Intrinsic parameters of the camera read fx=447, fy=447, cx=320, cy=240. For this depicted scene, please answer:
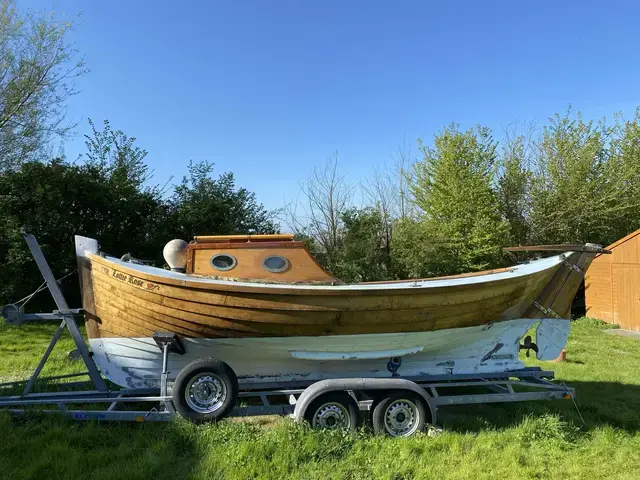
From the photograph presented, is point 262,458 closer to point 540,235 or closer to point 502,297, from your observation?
point 502,297

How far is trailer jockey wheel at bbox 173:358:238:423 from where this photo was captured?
4.22m

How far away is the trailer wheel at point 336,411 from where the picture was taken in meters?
4.30

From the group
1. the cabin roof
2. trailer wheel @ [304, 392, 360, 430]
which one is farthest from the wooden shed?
trailer wheel @ [304, 392, 360, 430]

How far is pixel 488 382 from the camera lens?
5.07 metres

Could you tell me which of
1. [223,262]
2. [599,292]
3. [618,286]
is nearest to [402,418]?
[223,262]

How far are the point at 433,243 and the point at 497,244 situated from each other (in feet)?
9.10

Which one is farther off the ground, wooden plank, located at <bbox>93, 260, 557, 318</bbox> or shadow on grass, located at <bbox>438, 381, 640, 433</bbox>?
wooden plank, located at <bbox>93, 260, 557, 318</bbox>

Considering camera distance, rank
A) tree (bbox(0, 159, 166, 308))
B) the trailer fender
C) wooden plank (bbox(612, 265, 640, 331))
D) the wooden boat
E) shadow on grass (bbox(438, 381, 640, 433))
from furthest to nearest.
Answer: wooden plank (bbox(612, 265, 640, 331)), tree (bbox(0, 159, 166, 308)), shadow on grass (bbox(438, 381, 640, 433)), the wooden boat, the trailer fender

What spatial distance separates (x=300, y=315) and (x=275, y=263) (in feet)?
3.16

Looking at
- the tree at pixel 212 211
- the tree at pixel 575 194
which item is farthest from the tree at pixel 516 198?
the tree at pixel 212 211

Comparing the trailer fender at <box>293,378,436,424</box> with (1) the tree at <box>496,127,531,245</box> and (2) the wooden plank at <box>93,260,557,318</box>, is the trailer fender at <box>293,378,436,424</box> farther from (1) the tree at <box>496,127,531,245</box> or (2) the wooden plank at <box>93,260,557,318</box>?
(1) the tree at <box>496,127,531,245</box>

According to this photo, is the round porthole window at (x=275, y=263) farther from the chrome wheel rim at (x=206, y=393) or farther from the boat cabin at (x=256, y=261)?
the chrome wheel rim at (x=206, y=393)

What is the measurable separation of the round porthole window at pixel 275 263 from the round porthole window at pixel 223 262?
368 mm

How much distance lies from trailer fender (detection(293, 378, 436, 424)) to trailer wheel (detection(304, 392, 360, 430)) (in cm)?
8
